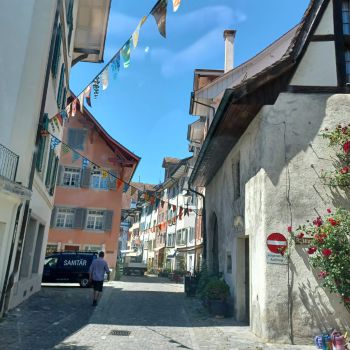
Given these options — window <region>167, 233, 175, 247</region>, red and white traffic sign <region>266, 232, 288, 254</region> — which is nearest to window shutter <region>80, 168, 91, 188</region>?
window <region>167, 233, 175, 247</region>

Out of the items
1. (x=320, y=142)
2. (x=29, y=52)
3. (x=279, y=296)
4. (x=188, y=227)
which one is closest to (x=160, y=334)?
(x=279, y=296)

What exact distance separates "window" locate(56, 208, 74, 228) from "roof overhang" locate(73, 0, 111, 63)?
11.5m

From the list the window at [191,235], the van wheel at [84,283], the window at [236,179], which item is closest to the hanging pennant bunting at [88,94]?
the window at [236,179]

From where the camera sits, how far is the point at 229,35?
72.1ft

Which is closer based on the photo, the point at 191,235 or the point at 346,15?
the point at 346,15

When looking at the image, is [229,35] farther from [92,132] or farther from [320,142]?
[320,142]

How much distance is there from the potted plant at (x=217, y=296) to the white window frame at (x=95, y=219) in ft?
54.9

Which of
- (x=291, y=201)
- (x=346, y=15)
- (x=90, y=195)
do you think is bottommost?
(x=291, y=201)

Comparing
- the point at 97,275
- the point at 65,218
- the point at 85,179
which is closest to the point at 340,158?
the point at 97,275

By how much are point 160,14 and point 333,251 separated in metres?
5.49

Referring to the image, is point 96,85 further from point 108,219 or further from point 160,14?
point 108,219

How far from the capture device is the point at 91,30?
18.2m

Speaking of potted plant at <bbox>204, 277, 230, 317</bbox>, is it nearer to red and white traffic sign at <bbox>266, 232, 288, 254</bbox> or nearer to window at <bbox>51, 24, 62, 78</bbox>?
red and white traffic sign at <bbox>266, 232, 288, 254</bbox>

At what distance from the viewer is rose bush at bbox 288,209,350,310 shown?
7551 mm
